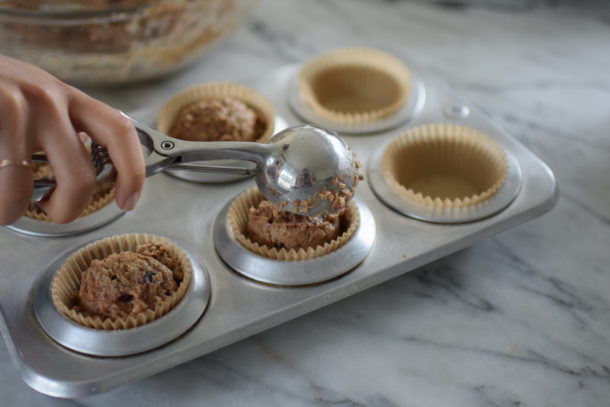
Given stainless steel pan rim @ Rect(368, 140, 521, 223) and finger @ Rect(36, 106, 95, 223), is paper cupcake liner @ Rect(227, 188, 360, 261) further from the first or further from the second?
finger @ Rect(36, 106, 95, 223)

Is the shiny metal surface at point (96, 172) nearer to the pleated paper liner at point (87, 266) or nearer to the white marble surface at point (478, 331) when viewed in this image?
the pleated paper liner at point (87, 266)

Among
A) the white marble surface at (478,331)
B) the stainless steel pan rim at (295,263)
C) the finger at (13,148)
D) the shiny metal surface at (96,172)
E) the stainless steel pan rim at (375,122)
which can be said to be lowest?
the white marble surface at (478,331)

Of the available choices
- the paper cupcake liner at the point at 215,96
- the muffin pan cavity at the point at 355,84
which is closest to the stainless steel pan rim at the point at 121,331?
the paper cupcake liner at the point at 215,96

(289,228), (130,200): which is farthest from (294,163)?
(130,200)

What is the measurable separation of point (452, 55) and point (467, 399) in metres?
1.03

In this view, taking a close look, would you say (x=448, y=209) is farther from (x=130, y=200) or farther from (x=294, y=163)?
(x=130, y=200)

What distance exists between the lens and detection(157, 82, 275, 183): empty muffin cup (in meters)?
1.28

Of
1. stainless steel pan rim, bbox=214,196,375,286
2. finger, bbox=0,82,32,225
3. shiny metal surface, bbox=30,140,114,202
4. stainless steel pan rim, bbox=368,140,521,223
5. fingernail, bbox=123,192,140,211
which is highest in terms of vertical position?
finger, bbox=0,82,32,225

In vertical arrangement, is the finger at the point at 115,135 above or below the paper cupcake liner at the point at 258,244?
above

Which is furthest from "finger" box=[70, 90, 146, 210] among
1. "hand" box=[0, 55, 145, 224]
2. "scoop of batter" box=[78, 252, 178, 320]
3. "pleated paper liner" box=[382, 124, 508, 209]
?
"pleated paper liner" box=[382, 124, 508, 209]

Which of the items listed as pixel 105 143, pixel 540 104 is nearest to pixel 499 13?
pixel 540 104

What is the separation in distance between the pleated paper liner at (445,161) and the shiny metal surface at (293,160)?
23 cm

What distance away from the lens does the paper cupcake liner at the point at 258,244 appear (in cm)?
105

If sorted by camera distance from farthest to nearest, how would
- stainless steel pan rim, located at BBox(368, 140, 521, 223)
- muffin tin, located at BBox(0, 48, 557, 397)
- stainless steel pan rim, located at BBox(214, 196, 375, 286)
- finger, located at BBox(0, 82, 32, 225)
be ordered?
stainless steel pan rim, located at BBox(368, 140, 521, 223)
stainless steel pan rim, located at BBox(214, 196, 375, 286)
muffin tin, located at BBox(0, 48, 557, 397)
finger, located at BBox(0, 82, 32, 225)
